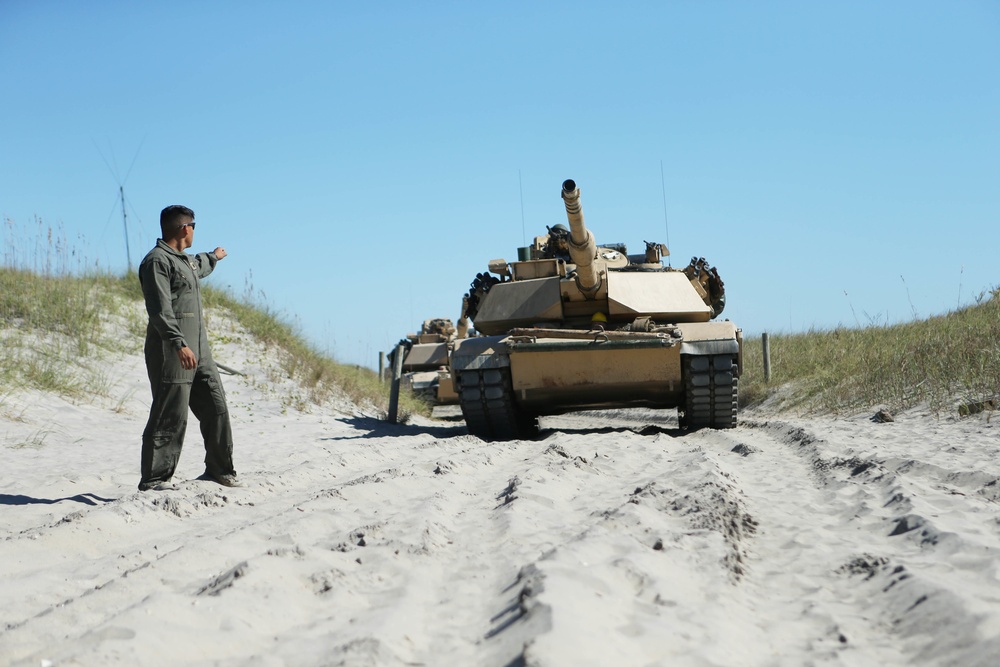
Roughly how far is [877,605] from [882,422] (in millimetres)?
7031

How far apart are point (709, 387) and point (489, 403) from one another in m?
2.14

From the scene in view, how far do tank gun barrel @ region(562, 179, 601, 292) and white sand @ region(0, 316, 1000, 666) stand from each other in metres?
3.02

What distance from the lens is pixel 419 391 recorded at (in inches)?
714

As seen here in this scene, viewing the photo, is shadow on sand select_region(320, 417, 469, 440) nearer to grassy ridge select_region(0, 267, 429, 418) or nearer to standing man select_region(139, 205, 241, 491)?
grassy ridge select_region(0, 267, 429, 418)

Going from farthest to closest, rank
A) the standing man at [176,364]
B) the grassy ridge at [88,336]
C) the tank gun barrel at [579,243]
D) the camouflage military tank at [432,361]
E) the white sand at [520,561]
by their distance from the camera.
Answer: the camouflage military tank at [432,361] → the grassy ridge at [88,336] → the tank gun barrel at [579,243] → the standing man at [176,364] → the white sand at [520,561]

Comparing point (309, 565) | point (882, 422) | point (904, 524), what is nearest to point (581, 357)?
point (882, 422)

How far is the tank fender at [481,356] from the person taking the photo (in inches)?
389

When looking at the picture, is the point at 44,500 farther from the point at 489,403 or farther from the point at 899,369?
the point at 899,369

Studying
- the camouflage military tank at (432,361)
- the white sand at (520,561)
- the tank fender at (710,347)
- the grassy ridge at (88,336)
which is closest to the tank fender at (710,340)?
the tank fender at (710,347)

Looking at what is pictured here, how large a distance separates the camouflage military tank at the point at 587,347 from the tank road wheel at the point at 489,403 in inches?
0.4

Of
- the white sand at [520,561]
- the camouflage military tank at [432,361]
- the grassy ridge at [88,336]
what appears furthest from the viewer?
the camouflage military tank at [432,361]

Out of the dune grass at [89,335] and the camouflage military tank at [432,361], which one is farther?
the camouflage military tank at [432,361]

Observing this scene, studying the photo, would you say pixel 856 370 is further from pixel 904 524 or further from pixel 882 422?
pixel 904 524

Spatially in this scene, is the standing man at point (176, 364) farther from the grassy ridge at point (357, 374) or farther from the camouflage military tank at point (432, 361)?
the camouflage military tank at point (432, 361)
